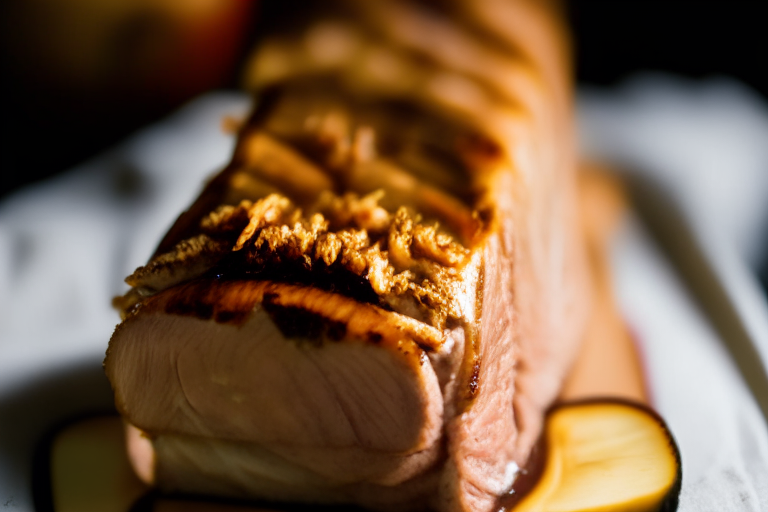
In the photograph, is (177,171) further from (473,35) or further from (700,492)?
(700,492)

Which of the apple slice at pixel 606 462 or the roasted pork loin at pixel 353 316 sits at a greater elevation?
the roasted pork loin at pixel 353 316

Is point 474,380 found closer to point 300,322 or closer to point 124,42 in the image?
point 300,322

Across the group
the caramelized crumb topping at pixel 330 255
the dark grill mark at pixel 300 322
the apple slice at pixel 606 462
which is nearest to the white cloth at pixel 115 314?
the apple slice at pixel 606 462

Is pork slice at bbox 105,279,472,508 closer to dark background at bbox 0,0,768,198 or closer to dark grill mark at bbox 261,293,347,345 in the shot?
dark grill mark at bbox 261,293,347,345

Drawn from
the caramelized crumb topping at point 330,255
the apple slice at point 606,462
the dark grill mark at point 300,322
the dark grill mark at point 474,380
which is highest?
the caramelized crumb topping at point 330,255

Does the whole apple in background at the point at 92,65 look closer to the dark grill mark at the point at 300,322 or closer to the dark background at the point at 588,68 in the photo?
the dark background at the point at 588,68

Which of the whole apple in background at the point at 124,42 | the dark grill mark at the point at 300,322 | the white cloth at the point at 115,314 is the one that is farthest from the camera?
the whole apple in background at the point at 124,42

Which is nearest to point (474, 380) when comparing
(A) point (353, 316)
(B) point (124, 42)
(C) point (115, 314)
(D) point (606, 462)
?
(A) point (353, 316)
